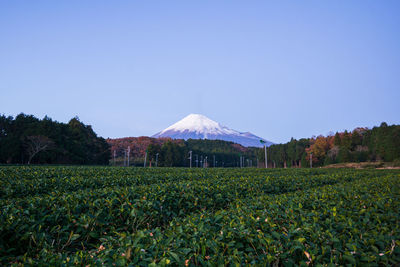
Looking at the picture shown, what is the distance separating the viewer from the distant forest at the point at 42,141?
49.1 metres

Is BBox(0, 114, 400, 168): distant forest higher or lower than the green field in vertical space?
higher

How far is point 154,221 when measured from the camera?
213 inches

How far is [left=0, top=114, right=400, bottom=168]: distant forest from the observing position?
165 ft

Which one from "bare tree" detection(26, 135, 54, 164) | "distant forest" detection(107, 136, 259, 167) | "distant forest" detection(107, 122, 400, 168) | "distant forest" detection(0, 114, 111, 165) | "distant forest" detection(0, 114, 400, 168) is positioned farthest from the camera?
"distant forest" detection(107, 136, 259, 167)

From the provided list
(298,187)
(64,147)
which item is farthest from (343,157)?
(64,147)

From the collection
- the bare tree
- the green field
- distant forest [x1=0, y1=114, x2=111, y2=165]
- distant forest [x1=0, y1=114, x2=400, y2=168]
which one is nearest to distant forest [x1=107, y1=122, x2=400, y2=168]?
distant forest [x1=0, y1=114, x2=400, y2=168]

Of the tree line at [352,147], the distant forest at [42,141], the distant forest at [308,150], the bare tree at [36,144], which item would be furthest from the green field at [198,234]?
the tree line at [352,147]

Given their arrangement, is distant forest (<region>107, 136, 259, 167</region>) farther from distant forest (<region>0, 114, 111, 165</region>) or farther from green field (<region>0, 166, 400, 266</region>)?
green field (<region>0, 166, 400, 266</region>)

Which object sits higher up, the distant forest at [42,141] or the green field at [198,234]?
the distant forest at [42,141]

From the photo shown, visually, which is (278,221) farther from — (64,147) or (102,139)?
(102,139)

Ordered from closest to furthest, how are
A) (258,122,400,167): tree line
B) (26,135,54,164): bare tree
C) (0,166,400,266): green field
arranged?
1. (0,166,400,266): green field
2. (26,135,54,164): bare tree
3. (258,122,400,167): tree line

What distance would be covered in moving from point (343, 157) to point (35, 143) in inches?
3501

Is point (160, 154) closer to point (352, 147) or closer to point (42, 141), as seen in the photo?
point (42, 141)

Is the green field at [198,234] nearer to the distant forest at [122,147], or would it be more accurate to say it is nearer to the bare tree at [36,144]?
the bare tree at [36,144]
